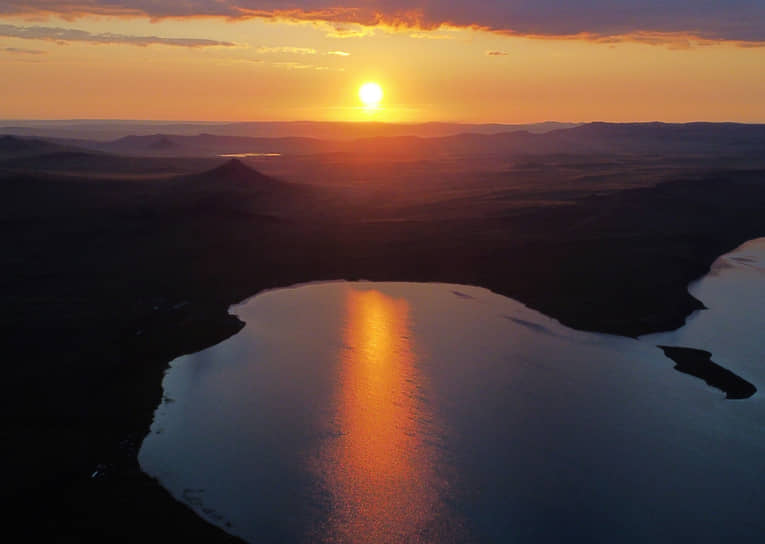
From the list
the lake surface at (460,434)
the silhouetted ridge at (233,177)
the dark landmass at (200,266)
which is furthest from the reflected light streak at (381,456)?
the silhouetted ridge at (233,177)

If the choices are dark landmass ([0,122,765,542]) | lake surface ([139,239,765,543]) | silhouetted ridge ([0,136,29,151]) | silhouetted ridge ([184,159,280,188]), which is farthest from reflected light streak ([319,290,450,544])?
silhouetted ridge ([0,136,29,151])

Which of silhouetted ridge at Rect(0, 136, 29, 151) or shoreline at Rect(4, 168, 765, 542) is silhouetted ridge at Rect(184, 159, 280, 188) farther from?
silhouetted ridge at Rect(0, 136, 29, 151)

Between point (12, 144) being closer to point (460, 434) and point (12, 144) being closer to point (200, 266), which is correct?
point (200, 266)

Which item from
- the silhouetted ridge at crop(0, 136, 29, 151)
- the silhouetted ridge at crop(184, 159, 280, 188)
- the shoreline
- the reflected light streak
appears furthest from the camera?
the silhouetted ridge at crop(0, 136, 29, 151)

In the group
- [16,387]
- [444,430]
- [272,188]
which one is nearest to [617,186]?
[272,188]

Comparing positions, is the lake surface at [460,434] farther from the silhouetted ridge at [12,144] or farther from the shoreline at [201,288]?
the silhouetted ridge at [12,144]

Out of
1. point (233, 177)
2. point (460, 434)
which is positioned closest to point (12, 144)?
point (233, 177)
